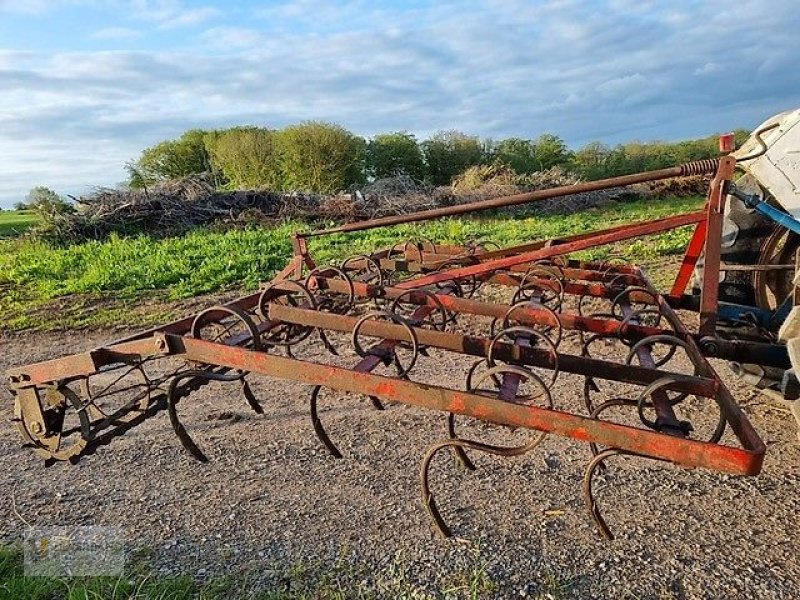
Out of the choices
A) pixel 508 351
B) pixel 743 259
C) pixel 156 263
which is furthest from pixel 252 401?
pixel 156 263

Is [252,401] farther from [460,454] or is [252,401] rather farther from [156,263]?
[156,263]

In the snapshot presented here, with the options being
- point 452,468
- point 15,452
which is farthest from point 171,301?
point 452,468

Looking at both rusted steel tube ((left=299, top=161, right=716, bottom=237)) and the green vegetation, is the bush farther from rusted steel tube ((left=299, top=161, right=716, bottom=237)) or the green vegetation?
rusted steel tube ((left=299, top=161, right=716, bottom=237))

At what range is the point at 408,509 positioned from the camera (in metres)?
2.81

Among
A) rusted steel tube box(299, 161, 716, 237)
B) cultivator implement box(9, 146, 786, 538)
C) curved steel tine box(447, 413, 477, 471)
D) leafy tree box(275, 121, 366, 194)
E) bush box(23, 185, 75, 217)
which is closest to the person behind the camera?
cultivator implement box(9, 146, 786, 538)

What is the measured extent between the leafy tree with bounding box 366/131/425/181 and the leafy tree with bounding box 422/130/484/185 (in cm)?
29

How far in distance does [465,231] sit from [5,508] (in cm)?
826

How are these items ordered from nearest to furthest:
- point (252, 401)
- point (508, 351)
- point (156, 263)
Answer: point (508, 351) → point (252, 401) → point (156, 263)

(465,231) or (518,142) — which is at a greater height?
(518,142)

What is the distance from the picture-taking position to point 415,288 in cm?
344

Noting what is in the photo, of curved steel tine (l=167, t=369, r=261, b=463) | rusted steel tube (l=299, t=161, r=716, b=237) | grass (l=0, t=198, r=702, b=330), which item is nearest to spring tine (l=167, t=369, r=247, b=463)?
curved steel tine (l=167, t=369, r=261, b=463)

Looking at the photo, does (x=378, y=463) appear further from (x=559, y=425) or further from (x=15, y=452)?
(x=15, y=452)

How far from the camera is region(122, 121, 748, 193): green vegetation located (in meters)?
18.8

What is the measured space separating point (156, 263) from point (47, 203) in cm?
471
